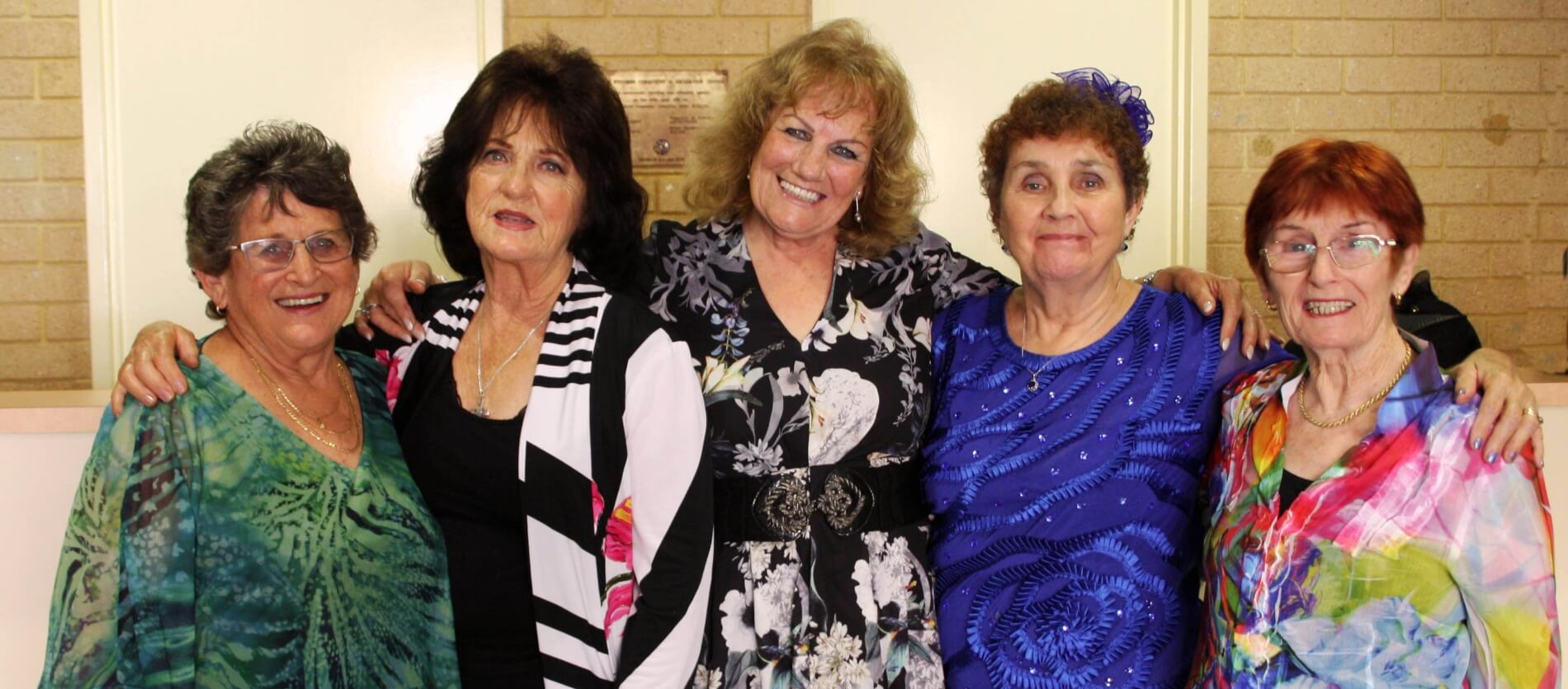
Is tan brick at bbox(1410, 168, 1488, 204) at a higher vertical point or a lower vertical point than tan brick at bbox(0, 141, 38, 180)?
lower

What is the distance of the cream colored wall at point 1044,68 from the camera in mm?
3812

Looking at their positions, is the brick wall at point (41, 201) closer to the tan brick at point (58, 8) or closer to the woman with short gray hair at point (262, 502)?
the tan brick at point (58, 8)

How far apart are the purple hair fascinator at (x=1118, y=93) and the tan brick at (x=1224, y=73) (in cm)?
186

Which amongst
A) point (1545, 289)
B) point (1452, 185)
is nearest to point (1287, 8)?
point (1452, 185)

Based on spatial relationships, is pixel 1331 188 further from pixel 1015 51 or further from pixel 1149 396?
pixel 1015 51

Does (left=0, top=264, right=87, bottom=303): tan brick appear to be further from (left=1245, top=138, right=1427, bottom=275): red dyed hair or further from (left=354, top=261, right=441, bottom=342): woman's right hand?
(left=1245, top=138, right=1427, bottom=275): red dyed hair

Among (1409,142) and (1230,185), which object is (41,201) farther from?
(1409,142)

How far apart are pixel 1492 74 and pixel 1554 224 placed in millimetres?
585

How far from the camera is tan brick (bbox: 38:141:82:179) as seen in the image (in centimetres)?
365

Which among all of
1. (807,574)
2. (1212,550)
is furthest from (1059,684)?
(807,574)

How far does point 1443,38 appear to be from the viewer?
12.8 ft

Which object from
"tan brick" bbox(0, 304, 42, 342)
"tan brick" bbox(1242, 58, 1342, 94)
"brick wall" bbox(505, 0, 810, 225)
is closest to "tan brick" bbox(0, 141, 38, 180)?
"tan brick" bbox(0, 304, 42, 342)

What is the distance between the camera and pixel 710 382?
2172 millimetres

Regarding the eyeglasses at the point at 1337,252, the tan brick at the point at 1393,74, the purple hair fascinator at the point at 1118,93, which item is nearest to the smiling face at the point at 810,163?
the purple hair fascinator at the point at 1118,93
